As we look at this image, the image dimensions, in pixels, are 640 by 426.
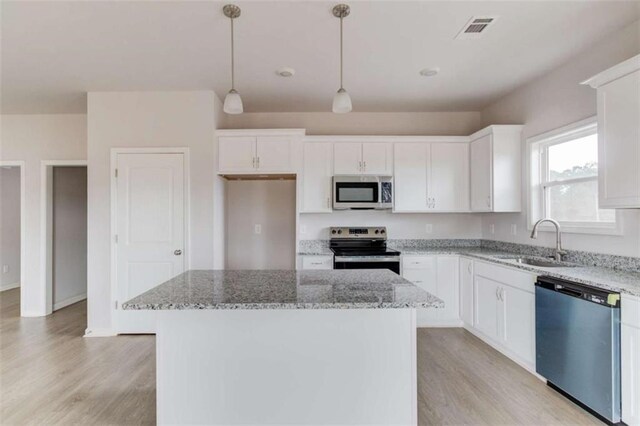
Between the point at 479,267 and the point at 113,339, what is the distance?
3.91 m

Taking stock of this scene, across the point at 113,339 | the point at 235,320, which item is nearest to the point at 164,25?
the point at 235,320

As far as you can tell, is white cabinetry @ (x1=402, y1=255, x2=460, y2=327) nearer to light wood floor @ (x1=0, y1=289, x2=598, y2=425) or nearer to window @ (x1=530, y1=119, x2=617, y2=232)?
light wood floor @ (x1=0, y1=289, x2=598, y2=425)

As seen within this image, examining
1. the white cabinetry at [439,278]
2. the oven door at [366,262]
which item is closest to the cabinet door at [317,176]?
the oven door at [366,262]

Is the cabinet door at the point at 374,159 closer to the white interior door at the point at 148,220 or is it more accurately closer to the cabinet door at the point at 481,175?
the cabinet door at the point at 481,175

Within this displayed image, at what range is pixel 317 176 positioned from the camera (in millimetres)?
3883

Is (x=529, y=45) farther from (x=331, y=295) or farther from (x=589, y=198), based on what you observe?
(x=331, y=295)

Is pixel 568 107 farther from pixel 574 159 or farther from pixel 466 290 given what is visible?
pixel 466 290

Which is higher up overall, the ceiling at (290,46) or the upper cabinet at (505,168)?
the ceiling at (290,46)

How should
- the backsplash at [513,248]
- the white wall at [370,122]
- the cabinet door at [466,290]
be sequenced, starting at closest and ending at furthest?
the backsplash at [513,248] < the cabinet door at [466,290] < the white wall at [370,122]

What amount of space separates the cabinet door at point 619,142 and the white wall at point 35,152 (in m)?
5.37

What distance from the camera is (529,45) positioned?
102 inches

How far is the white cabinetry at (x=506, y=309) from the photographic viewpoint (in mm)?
2576

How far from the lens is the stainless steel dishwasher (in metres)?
1.89

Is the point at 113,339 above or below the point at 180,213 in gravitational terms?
below
